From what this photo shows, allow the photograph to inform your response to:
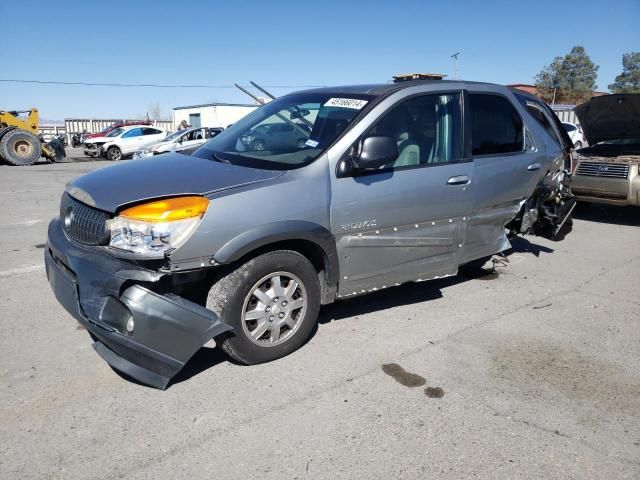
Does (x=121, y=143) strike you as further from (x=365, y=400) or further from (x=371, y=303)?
(x=365, y=400)

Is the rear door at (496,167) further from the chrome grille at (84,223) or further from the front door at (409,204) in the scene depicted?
the chrome grille at (84,223)

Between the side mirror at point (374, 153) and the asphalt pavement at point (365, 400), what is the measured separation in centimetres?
130

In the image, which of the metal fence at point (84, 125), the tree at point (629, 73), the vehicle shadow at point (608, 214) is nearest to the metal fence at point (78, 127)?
the metal fence at point (84, 125)

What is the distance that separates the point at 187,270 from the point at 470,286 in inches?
125

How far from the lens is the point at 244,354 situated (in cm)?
324

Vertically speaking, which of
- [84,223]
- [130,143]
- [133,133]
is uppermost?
[133,133]

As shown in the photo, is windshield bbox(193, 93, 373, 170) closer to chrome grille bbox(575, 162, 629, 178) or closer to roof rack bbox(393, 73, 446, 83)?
roof rack bbox(393, 73, 446, 83)

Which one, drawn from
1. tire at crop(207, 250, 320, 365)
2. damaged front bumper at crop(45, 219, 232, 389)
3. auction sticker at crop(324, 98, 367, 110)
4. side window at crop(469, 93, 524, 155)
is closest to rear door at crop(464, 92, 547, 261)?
side window at crop(469, 93, 524, 155)

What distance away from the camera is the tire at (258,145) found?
3910 mm

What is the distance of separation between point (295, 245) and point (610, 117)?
22.2ft

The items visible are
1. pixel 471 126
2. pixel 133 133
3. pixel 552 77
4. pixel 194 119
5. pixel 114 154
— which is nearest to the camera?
pixel 471 126

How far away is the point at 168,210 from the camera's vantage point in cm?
286

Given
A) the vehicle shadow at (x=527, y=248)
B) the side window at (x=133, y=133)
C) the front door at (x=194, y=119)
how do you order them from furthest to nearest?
the front door at (x=194, y=119) < the side window at (x=133, y=133) < the vehicle shadow at (x=527, y=248)

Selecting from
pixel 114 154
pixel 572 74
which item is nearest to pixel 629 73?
pixel 572 74
